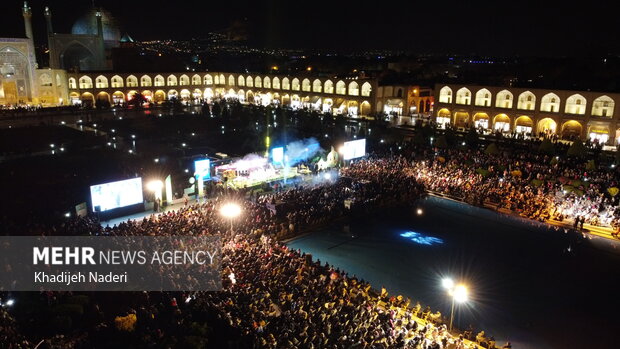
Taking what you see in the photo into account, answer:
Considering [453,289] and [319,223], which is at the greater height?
[319,223]

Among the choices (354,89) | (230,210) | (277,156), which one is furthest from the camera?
(354,89)

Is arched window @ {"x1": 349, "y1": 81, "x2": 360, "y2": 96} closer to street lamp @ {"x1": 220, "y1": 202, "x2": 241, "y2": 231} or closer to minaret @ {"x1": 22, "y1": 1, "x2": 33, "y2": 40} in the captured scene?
minaret @ {"x1": 22, "y1": 1, "x2": 33, "y2": 40}

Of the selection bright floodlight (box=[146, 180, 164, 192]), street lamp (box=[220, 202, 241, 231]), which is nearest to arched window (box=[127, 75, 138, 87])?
bright floodlight (box=[146, 180, 164, 192])

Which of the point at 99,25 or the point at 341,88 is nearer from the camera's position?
the point at 341,88

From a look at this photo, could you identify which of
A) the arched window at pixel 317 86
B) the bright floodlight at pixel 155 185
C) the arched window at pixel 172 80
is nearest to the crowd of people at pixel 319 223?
the bright floodlight at pixel 155 185

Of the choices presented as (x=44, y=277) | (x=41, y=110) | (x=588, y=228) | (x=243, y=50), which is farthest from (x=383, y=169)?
(x=243, y=50)

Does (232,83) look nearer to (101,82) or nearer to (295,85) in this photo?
(295,85)

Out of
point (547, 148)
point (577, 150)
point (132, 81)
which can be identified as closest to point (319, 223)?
point (547, 148)

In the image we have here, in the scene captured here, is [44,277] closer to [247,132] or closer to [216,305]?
[216,305]
